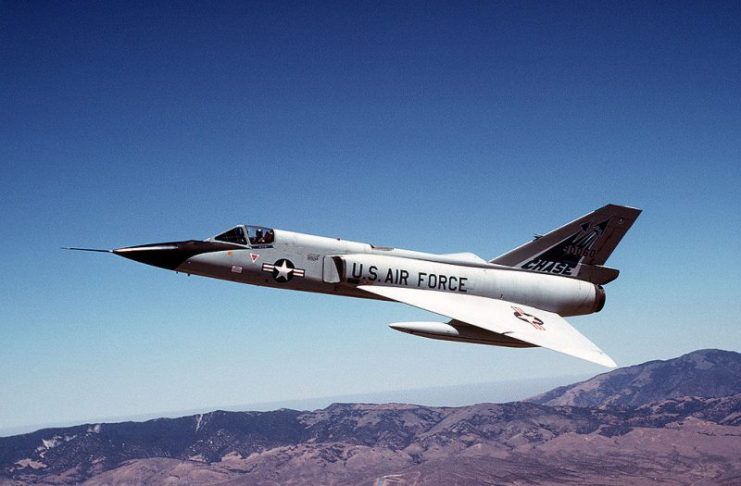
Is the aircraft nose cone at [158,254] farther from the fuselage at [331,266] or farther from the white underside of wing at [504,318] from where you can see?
the white underside of wing at [504,318]

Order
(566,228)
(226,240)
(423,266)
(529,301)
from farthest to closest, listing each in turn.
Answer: (566,228) < (529,301) < (423,266) < (226,240)

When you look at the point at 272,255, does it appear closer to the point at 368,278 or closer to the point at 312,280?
the point at 312,280

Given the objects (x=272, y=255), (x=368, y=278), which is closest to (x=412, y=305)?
(x=368, y=278)

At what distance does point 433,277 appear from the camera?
96.2 ft

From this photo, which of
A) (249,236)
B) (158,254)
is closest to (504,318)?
(249,236)

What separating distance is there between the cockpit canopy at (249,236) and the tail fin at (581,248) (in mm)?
13818

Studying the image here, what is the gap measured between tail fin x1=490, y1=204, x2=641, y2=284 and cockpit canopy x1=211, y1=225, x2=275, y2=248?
544 inches

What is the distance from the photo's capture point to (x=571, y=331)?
2978 centimetres

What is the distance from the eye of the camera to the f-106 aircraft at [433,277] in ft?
85.7

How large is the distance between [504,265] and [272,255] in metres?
14.1

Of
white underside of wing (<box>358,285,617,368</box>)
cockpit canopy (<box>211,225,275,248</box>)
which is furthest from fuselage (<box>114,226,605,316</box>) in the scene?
white underside of wing (<box>358,285,617,368</box>)

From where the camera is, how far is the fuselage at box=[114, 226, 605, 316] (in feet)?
85.3

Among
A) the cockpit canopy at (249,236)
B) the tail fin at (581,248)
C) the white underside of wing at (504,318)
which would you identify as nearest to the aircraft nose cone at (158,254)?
the cockpit canopy at (249,236)

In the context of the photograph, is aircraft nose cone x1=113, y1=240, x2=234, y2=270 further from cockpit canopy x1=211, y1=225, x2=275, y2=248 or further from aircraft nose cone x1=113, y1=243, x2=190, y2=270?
cockpit canopy x1=211, y1=225, x2=275, y2=248
